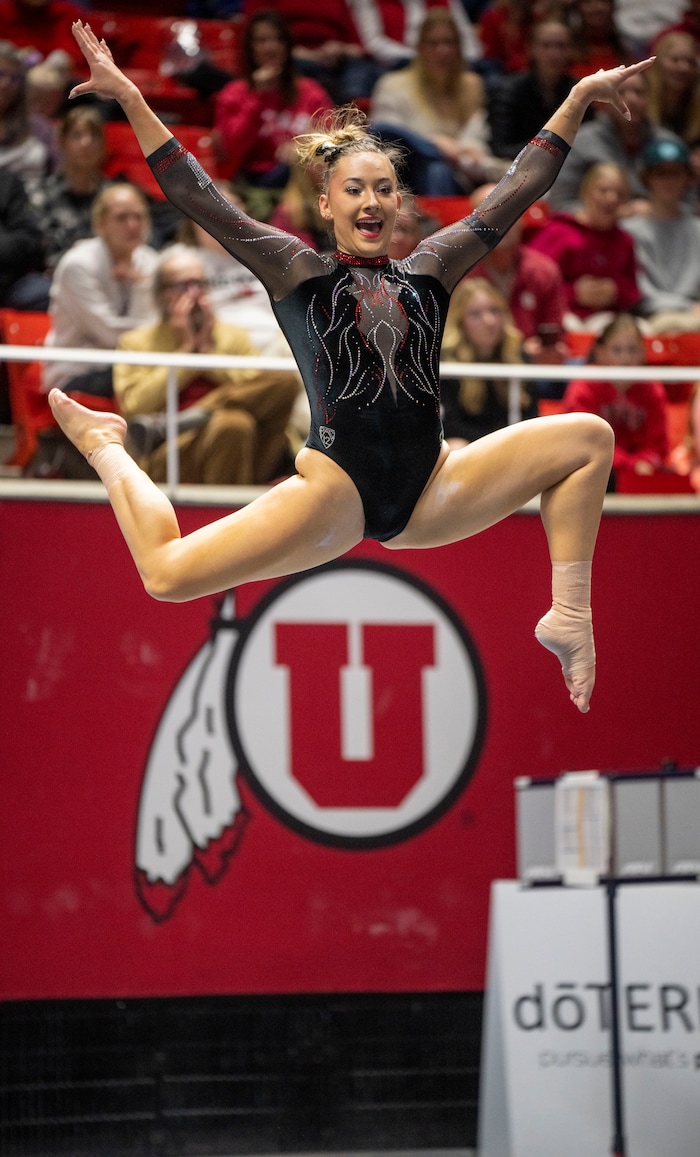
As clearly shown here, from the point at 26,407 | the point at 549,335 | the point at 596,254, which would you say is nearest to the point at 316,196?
the point at 549,335

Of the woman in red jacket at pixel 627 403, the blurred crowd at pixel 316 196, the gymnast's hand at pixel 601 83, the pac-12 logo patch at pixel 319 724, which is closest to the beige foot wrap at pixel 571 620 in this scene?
the gymnast's hand at pixel 601 83

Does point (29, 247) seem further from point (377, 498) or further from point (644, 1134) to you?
point (644, 1134)

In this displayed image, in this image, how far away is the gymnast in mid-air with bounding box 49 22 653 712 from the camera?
3684mm

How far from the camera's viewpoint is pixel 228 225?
12.1ft

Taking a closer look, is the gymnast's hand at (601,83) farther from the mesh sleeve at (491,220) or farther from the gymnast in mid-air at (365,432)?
the gymnast in mid-air at (365,432)

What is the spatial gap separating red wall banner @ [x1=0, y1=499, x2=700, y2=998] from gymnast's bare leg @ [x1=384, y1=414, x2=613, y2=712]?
2.32 meters

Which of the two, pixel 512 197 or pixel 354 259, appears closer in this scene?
pixel 354 259

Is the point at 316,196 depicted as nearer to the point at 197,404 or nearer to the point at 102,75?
the point at 197,404

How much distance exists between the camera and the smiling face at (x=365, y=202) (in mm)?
3752

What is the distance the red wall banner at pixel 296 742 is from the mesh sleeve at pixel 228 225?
235 cm

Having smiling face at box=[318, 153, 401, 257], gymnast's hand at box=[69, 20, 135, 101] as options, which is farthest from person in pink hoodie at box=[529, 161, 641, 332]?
gymnast's hand at box=[69, 20, 135, 101]

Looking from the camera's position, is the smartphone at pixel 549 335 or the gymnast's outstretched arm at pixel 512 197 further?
the smartphone at pixel 549 335

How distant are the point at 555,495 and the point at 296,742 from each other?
2.58m

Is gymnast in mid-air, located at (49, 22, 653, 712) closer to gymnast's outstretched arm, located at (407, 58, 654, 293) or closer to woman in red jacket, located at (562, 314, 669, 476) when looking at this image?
gymnast's outstretched arm, located at (407, 58, 654, 293)
